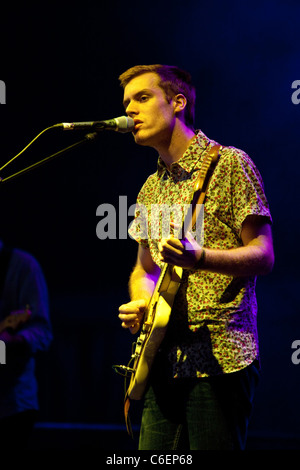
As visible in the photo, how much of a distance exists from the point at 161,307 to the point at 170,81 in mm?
1010

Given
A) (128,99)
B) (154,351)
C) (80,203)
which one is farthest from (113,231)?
(154,351)

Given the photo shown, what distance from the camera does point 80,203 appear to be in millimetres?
4453

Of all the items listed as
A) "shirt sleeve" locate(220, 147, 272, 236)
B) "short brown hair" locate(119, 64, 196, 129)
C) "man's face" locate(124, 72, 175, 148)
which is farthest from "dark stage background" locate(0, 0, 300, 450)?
"shirt sleeve" locate(220, 147, 272, 236)

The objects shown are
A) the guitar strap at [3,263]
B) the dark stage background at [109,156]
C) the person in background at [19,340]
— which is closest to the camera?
the person in background at [19,340]

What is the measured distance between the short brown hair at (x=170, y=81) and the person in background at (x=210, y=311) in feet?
0.61

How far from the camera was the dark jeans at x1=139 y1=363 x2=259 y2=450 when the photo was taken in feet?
5.65

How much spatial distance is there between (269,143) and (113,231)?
1.47 m

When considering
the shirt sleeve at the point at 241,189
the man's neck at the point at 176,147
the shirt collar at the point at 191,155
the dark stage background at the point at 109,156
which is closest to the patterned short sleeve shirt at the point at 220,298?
the shirt sleeve at the point at 241,189

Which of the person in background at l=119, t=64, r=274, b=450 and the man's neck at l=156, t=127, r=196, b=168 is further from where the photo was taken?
the man's neck at l=156, t=127, r=196, b=168

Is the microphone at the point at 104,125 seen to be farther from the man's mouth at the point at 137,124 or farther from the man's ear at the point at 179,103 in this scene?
the man's ear at the point at 179,103

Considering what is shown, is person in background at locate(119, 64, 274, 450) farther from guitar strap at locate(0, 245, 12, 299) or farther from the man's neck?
guitar strap at locate(0, 245, 12, 299)

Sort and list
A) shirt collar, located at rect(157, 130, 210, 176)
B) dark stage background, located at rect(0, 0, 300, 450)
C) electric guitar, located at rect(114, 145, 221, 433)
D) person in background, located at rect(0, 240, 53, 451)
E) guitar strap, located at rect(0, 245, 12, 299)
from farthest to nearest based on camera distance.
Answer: dark stage background, located at rect(0, 0, 300, 450) → guitar strap, located at rect(0, 245, 12, 299) → person in background, located at rect(0, 240, 53, 451) → shirt collar, located at rect(157, 130, 210, 176) → electric guitar, located at rect(114, 145, 221, 433)

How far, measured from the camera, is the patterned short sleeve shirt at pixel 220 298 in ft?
5.82
